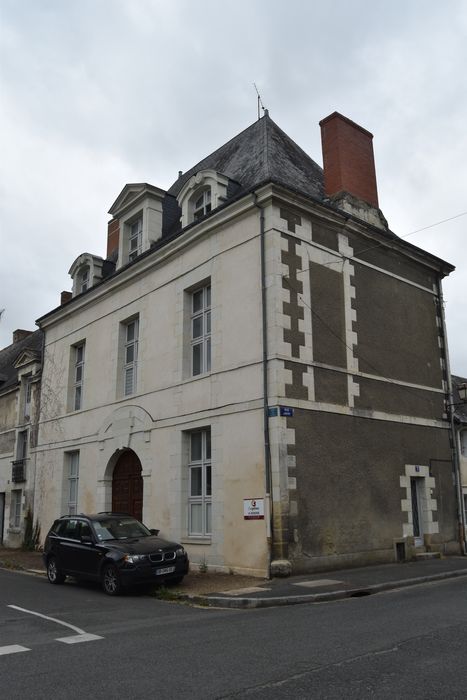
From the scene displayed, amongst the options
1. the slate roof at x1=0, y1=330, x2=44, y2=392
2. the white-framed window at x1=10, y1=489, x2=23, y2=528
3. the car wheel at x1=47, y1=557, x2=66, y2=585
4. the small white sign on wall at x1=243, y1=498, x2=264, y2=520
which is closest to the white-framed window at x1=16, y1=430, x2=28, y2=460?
the white-framed window at x1=10, y1=489, x2=23, y2=528

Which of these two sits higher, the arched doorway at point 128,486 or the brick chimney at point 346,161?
the brick chimney at point 346,161

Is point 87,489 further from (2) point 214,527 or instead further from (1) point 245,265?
(1) point 245,265

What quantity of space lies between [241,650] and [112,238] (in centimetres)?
1952

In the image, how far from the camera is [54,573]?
42.4 ft

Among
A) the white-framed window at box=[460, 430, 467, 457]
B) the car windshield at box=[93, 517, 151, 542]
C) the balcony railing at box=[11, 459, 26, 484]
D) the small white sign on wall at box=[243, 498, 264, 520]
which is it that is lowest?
the car windshield at box=[93, 517, 151, 542]

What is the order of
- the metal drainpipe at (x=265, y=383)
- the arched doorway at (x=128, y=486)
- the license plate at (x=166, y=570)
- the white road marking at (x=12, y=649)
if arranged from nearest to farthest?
the white road marking at (x=12, y=649) < the license plate at (x=166, y=570) < the metal drainpipe at (x=265, y=383) < the arched doorway at (x=128, y=486)

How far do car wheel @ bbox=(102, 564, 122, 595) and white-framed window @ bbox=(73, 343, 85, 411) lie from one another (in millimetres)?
9851

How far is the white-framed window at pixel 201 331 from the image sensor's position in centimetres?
1549

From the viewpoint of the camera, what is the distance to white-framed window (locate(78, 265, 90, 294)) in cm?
2197

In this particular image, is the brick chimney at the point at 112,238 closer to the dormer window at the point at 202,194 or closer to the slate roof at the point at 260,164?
the slate roof at the point at 260,164

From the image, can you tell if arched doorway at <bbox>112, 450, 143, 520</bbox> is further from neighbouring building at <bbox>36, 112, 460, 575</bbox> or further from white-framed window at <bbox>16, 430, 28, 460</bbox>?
white-framed window at <bbox>16, 430, 28, 460</bbox>

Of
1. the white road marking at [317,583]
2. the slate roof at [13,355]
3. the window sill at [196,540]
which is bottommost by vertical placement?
the white road marking at [317,583]

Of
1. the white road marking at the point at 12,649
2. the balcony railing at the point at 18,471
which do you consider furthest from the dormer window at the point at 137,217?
the white road marking at the point at 12,649

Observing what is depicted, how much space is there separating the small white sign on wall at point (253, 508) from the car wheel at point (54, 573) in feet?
12.9
